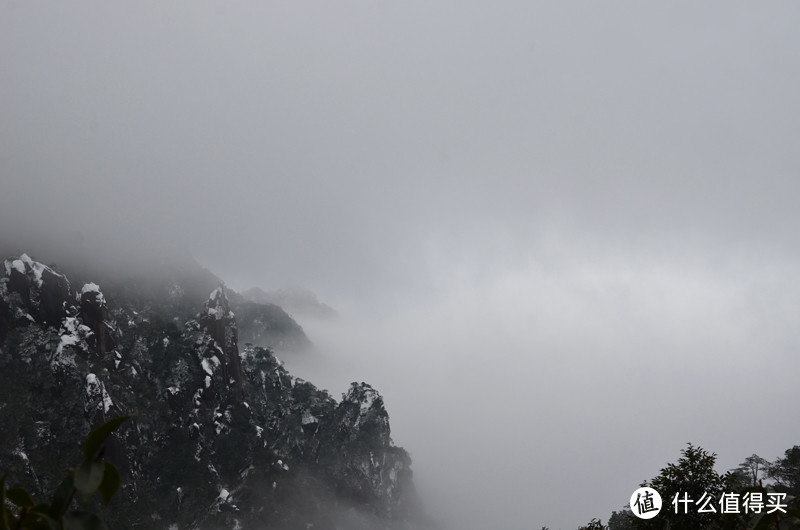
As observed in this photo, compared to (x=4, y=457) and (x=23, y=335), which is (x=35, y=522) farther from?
(x=23, y=335)

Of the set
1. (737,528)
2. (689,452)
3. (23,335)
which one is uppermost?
(23,335)

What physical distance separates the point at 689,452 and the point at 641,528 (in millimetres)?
6759

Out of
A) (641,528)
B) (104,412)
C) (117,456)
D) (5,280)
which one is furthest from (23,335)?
(641,528)

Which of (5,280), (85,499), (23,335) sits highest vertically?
(5,280)

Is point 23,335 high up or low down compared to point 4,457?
up

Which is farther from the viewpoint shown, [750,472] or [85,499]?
[750,472]

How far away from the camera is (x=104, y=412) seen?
196125mm

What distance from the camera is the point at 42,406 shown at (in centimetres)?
19912

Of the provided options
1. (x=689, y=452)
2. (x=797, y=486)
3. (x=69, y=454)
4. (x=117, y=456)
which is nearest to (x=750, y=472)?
(x=797, y=486)

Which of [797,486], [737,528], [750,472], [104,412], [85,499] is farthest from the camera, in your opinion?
[104,412]

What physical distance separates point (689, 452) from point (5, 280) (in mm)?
243356

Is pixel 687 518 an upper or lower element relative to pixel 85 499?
upper

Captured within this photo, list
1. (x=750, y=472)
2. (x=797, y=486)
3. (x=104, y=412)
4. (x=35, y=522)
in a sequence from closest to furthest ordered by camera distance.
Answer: (x=35, y=522)
(x=797, y=486)
(x=750, y=472)
(x=104, y=412)

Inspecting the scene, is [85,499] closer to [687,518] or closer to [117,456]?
[687,518]
